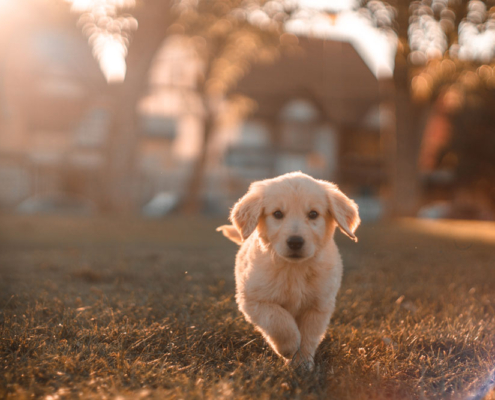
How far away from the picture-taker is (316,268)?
3414 millimetres

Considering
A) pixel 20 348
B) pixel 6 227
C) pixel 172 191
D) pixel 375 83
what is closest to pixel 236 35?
pixel 6 227

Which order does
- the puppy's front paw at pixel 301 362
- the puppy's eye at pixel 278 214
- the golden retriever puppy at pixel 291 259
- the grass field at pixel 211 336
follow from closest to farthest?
the grass field at pixel 211 336
the puppy's front paw at pixel 301 362
the golden retriever puppy at pixel 291 259
the puppy's eye at pixel 278 214

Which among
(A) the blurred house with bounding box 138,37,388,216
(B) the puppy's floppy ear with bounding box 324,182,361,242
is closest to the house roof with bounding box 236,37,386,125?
(A) the blurred house with bounding box 138,37,388,216

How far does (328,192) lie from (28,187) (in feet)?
97.1

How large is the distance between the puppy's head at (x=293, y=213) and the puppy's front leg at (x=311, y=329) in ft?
1.21

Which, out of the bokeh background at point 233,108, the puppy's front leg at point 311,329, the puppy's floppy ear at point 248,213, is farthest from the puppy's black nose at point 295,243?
the bokeh background at point 233,108

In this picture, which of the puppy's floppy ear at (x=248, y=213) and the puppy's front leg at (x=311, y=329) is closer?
the puppy's front leg at (x=311, y=329)

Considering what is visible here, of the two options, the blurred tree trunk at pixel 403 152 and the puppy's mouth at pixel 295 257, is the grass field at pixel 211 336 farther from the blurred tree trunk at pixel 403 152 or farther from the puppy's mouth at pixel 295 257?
the blurred tree trunk at pixel 403 152

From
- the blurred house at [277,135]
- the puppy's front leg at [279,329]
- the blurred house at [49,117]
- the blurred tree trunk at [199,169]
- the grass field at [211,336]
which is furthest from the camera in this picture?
the blurred house at [277,135]

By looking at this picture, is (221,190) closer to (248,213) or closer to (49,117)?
(49,117)

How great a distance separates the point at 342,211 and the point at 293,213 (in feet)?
1.16

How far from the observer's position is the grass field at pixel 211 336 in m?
2.54

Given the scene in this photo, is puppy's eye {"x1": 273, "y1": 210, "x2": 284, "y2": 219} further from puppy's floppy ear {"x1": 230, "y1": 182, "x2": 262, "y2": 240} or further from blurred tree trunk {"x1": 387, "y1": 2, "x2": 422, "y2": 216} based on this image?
blurred tree trunk {"x1": 387, "y1": 2, "x2": 422, "y2": 216}

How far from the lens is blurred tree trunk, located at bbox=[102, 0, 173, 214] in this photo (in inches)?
552
